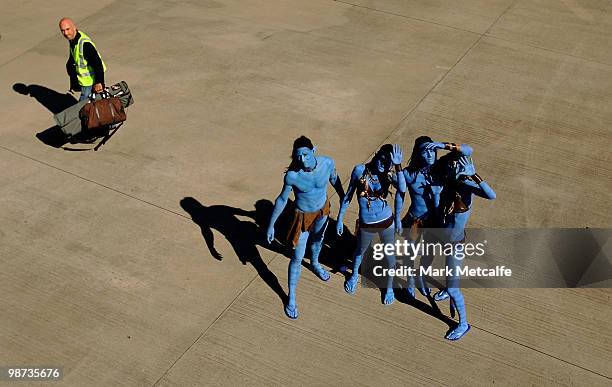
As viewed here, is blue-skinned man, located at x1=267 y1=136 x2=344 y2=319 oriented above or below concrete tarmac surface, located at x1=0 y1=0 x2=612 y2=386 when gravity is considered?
above

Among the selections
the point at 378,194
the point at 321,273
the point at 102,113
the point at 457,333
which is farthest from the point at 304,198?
the point at 102,113

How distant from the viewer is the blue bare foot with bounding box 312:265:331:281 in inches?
274

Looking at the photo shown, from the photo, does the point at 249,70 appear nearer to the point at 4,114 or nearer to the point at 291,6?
the point at 291,6

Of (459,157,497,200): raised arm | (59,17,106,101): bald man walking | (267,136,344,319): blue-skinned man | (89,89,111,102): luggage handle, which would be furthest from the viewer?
(89,89,111,102): luggage handle

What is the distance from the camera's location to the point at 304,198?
6102 millimetres

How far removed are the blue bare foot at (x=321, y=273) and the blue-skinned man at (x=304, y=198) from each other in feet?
1.31

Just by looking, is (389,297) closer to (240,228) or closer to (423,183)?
(423,183)

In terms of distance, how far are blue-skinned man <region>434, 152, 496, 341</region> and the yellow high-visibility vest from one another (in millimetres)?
4791

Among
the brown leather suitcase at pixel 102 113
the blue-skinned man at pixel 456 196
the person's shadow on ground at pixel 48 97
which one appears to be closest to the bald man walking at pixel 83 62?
the brown leather suitcase at pixel 102 113

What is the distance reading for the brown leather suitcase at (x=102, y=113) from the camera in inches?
335

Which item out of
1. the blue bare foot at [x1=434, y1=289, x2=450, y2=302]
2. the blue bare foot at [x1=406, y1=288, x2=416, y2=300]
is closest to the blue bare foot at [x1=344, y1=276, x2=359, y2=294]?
the blue bare foot at [x1=406, y1=288, x2=416, y2=300]

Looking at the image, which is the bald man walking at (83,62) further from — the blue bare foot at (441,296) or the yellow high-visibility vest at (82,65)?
the blue bare foot at (441,296)

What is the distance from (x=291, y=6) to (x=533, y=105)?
469cm

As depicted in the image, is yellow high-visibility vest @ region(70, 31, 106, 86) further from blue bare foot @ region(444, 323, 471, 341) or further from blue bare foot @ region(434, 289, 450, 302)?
blue bare foot @ region(444, 323, 471, 341)
